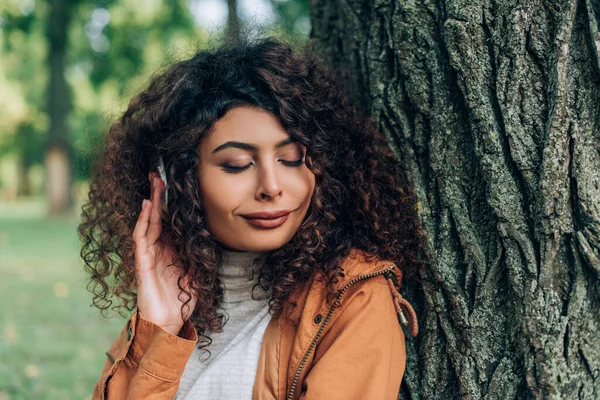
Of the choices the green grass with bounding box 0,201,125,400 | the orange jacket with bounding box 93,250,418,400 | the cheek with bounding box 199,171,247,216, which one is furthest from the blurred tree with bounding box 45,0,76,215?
the cheek with bounding box 199,171,247,216

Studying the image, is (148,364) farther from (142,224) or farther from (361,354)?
(361,354)

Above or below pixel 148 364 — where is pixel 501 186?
above

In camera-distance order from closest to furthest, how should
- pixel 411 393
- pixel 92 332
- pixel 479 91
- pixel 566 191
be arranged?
pixel 566 191
pixel 479 91
pixel 411 393
pixel 92 332

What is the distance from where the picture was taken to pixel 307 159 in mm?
2119

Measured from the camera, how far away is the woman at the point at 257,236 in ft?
6.50

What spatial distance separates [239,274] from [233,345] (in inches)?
10.2

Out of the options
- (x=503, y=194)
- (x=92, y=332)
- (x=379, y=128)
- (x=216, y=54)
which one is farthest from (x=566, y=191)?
(x=92, y=332)

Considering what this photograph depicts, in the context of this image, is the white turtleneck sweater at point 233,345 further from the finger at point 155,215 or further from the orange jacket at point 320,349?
the finger at point 155,215

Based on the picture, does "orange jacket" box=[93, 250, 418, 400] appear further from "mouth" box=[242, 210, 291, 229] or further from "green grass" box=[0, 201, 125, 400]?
"green grass" box=[0, 201, 125, 400]

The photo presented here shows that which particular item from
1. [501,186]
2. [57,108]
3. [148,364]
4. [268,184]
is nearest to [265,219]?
[268,184]

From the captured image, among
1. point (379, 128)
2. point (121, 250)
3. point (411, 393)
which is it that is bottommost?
point (411, 393)

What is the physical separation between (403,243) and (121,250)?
44.7 inches

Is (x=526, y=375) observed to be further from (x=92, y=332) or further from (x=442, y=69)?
(x=92, y=332)

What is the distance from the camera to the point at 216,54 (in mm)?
2293
